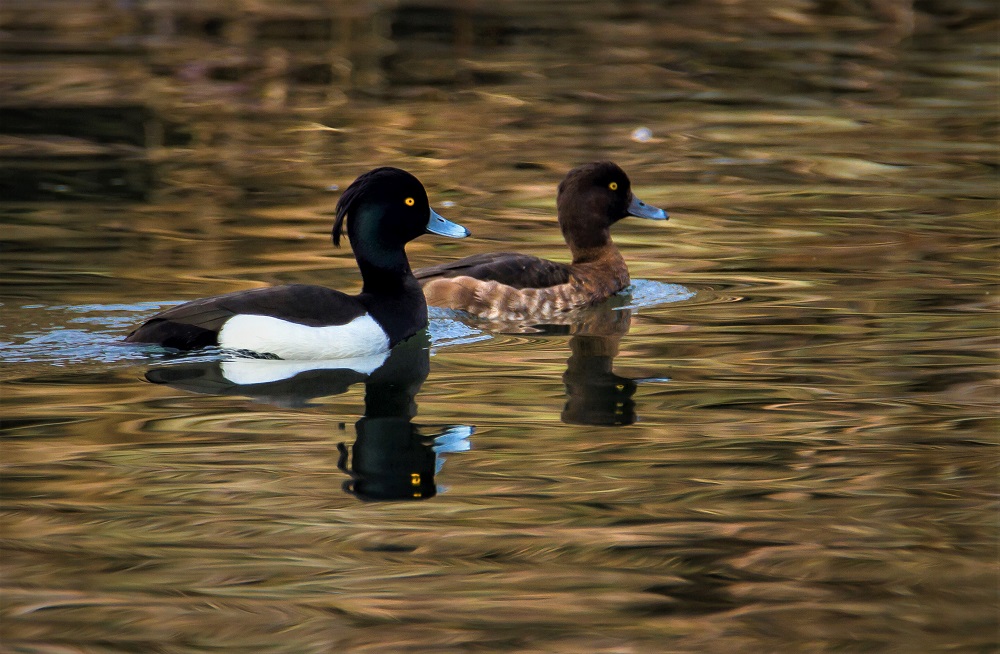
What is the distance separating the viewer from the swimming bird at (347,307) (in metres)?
7.68

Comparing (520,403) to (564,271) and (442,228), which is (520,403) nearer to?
(442,228)

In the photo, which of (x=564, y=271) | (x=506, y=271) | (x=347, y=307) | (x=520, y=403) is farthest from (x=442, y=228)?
(x=520, y=403)

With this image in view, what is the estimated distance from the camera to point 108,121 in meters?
16.5

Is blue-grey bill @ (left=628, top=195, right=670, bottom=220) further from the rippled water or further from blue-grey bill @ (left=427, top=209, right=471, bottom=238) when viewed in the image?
blue-grey bill @ (left=427, top=209, right=471, bottom=238)

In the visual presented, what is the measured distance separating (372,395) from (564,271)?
8.74 feet

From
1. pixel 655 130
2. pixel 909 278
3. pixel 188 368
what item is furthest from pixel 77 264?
pixel 655 130

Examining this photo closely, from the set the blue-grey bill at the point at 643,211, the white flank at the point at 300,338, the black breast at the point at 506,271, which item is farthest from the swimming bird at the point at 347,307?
the blue-grey bill at the point at 643,211

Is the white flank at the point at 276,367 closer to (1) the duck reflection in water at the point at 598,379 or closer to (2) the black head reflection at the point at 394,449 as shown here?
(2) the black head reflection at the point at 394,449

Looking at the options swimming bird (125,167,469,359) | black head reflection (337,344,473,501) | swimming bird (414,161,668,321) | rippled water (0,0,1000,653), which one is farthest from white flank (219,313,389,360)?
swimming bird (414,161,668,321)

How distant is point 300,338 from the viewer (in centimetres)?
779

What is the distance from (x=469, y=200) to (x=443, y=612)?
8.24 m

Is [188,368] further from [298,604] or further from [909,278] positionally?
[909,278]

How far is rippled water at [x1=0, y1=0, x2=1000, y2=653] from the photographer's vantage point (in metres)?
4.70

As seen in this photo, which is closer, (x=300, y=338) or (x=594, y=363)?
(x=300, y=338)
